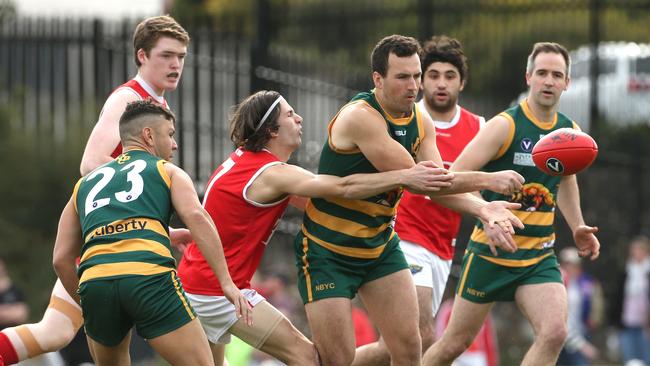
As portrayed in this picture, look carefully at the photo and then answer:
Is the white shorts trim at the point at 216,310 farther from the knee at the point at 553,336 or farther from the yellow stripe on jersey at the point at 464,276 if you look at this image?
the knee at the point at 553,336

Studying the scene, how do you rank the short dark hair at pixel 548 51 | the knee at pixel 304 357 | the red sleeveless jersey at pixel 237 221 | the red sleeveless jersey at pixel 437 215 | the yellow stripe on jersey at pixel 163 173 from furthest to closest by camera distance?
1. the red sleeveless jersey at pixel 437 215
2. the short dark hair at pixel 548 51
3. the red sleeveless jersey at pixel 237 221
4. the knee at pixel 304 357
5. the yellow stripe on jersey at pixel 163 173

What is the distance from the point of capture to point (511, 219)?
827cm

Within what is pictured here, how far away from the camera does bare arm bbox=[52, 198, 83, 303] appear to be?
8.27 metres

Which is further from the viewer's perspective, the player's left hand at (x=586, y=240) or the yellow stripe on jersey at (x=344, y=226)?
the player's left hand at (x=586, y=240)

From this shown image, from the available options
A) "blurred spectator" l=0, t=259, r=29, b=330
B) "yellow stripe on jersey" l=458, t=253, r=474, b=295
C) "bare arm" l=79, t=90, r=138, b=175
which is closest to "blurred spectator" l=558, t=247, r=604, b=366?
"blurred spectator" l=0, t=259, r=29, b=330

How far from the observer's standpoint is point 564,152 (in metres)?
8.77

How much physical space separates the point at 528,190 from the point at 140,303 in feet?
10.1

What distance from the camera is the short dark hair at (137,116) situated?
8188 millimetres

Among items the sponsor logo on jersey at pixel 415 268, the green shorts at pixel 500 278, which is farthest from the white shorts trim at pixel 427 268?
the green shorts at pixel 500 278

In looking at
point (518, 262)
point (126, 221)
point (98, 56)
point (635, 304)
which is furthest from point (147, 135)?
point (635, 304)

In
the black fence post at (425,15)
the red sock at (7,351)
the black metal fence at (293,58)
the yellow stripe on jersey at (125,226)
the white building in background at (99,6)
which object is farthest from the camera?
the white building in background at (99,6)

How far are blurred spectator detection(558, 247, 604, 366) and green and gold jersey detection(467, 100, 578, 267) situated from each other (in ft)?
25.4

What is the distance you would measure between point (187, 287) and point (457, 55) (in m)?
2.97

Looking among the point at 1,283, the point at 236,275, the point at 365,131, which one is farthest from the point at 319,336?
the point at 1,283
